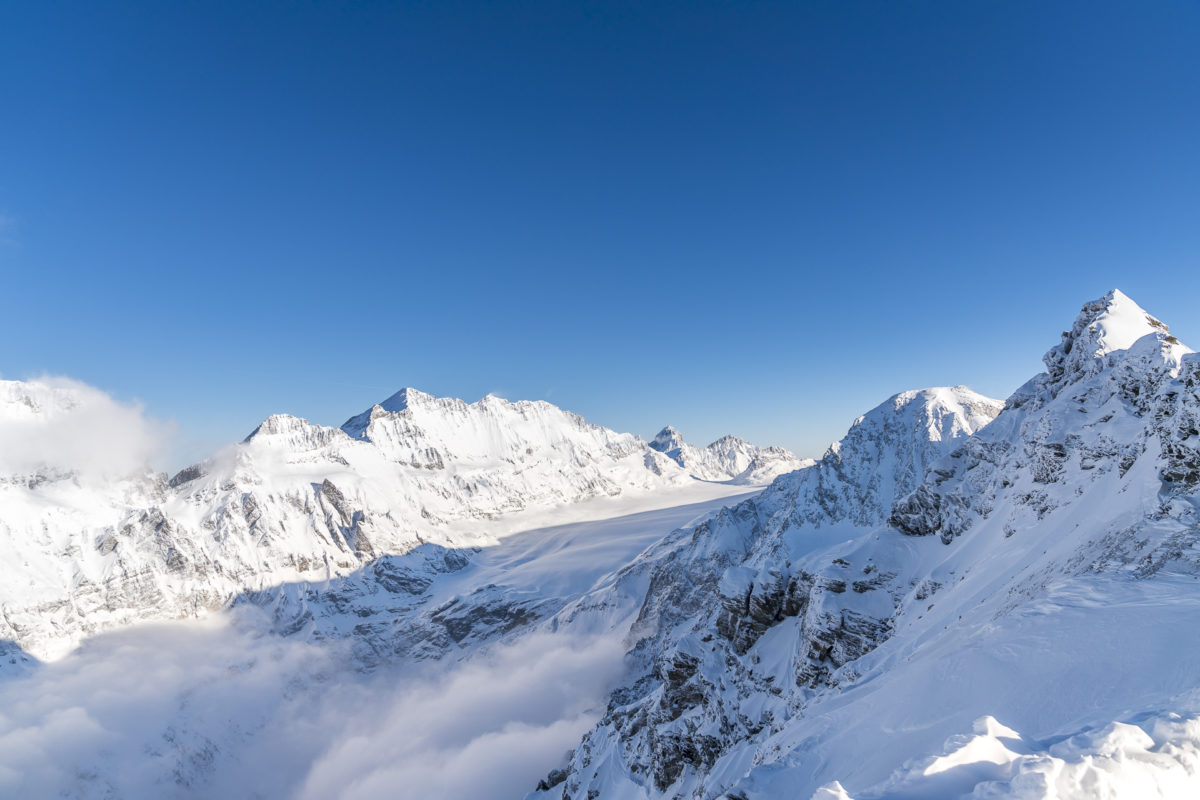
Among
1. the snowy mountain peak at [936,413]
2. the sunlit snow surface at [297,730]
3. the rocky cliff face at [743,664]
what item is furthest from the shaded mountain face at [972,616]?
the snowy mountain peak at [936,413]

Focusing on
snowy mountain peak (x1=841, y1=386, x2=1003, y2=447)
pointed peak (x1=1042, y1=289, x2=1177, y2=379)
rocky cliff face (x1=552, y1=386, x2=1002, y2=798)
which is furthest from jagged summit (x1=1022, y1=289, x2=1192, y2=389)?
snowy mountain peak (x1=841, y1=386, x2=1003, y2=447)

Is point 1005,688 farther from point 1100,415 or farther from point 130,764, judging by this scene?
point 130,764

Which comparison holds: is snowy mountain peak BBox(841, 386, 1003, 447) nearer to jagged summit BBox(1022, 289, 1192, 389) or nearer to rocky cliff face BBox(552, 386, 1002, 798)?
rocky cliff face BBox(552, 386, 1002, 798)

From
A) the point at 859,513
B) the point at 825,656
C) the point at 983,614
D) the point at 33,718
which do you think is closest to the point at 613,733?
the point at 825,656

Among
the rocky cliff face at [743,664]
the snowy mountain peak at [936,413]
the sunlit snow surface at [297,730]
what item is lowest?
the sunlit snow surface at [297,730]

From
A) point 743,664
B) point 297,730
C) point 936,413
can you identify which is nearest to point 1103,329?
point 743,664

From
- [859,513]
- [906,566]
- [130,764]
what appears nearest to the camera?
[906,566]

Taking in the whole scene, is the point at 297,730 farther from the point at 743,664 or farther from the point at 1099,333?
the point at 1099,333

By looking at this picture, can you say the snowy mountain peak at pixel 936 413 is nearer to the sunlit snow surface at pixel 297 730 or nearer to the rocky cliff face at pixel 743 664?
the rocky cliff face at pixel 743 664
